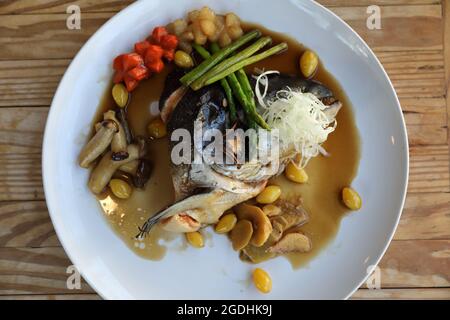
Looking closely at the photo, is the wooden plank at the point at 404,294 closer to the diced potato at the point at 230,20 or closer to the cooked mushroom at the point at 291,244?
the cooked mushroom at the point at 291,244

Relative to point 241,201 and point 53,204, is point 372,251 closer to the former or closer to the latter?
point 241,201

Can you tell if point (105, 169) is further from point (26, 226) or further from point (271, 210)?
point (271, 210)

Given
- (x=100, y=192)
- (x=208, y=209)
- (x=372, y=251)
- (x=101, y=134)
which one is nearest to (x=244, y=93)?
(x=208, y=209)

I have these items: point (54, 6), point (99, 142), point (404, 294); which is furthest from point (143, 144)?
point (404, 294)

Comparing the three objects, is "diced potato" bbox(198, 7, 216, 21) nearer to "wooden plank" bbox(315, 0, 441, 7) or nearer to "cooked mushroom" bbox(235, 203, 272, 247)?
"wooden plank" bbox(315, 0, 441, 7)

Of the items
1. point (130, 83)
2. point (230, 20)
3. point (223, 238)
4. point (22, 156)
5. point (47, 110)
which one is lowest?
point (223, 238)
